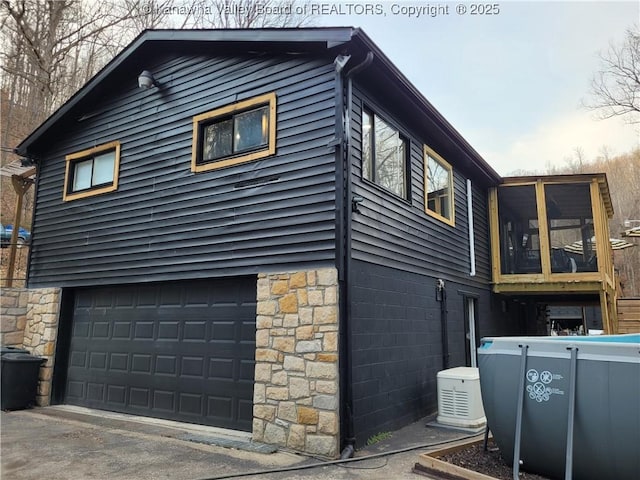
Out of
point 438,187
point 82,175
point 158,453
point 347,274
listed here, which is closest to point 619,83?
point 438,187

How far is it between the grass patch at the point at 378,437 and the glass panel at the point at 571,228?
5.84 m

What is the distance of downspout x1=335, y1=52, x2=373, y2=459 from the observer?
15.1 feet

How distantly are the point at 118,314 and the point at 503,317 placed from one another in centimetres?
837

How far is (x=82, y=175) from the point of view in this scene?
8086 mm

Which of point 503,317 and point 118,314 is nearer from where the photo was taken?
point 118,314

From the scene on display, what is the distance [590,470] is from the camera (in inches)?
126

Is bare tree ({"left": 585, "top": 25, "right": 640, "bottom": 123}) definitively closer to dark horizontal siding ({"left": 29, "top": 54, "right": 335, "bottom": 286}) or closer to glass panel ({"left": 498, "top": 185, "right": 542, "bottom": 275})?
glass panel ({"left": 498, "top": 185, "right": 542, "bottom": 275})

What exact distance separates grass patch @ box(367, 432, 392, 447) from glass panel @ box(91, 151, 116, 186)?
5.74m

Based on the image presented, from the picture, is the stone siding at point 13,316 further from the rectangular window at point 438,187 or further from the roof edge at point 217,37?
the rectangular window at point 438,187

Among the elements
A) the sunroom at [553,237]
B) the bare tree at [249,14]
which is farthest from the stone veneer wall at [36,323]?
the bare tree at [249,14]

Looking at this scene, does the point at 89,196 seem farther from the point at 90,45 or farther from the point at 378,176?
the point at 90,45

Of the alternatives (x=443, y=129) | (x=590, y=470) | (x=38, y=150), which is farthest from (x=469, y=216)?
(x=38, y=150)

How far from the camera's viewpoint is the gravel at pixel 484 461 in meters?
3.63

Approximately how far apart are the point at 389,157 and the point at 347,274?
2267mm
